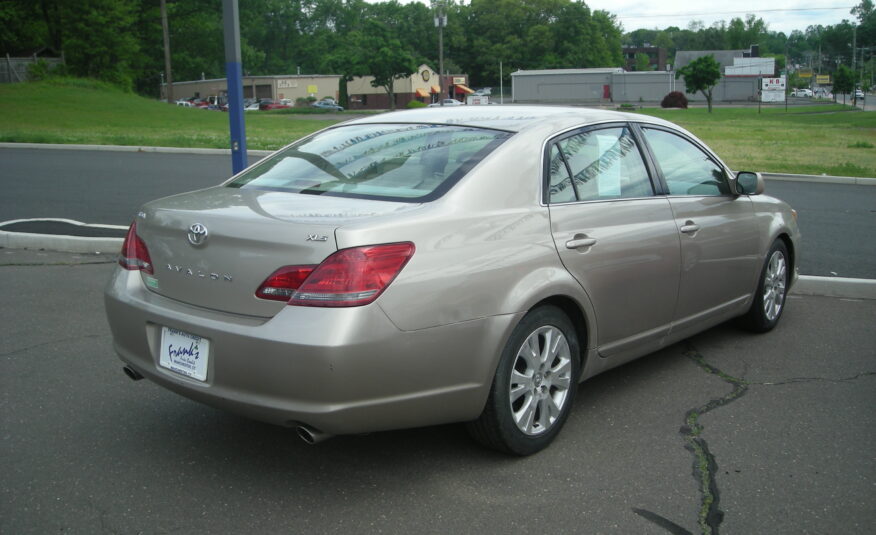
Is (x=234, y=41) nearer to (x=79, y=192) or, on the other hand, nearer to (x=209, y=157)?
(x=79, y=192)

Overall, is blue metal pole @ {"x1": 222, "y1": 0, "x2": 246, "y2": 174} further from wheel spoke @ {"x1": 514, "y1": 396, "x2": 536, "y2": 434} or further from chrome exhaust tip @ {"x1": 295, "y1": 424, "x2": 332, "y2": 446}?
chrome exhaust tip @ {"x1": 295, "y1": 424, "x2": 332, "y2": 446}

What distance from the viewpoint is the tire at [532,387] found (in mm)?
3615

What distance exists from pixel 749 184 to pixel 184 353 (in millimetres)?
3581

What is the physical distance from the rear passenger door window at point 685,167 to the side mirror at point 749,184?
0.07 metres

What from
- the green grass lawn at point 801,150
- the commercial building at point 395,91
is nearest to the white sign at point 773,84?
the commercial building at point 395,91

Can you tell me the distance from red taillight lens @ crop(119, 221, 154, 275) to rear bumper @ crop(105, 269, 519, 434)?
25cm

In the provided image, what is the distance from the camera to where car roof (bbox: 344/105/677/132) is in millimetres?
4273

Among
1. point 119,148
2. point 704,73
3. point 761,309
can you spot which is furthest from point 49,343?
point 704,73

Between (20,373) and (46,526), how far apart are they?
1.96 m

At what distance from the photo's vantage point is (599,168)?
174 inches

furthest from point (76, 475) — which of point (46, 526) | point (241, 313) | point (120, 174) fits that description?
point (120, 174)

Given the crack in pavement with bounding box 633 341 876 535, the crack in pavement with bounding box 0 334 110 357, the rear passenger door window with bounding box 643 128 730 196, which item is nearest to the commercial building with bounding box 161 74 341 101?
the crack in pavement with bounding box 0 334 110 357

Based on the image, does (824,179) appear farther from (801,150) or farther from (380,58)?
(380,58)

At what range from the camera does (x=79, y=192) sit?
12.5 m
